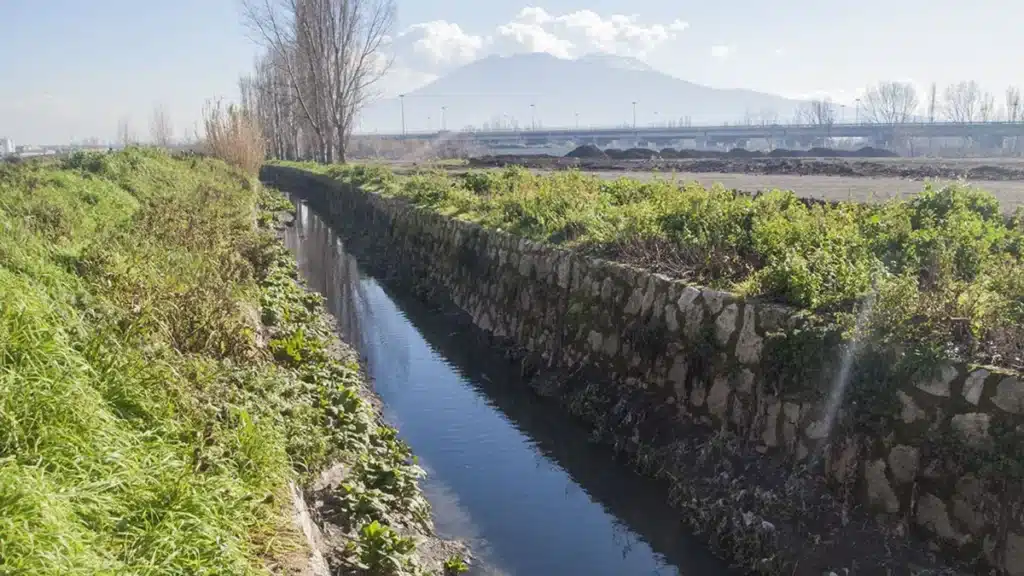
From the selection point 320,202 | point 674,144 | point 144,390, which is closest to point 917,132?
point 674,144

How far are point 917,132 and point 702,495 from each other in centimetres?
9864

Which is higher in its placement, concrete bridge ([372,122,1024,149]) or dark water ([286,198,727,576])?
concrete bridge ([372,122,1024,149])

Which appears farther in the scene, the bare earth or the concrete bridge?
the concrete bridge

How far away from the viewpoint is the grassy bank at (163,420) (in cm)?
347

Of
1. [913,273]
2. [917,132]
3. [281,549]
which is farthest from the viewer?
[917,132]

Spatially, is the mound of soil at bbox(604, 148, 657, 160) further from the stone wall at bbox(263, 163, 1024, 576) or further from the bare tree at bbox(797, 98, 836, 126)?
the bare tree at bbox(797, 98, 836, 126)

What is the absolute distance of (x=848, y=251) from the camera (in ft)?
26.0

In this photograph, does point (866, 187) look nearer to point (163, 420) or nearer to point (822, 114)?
point (163, 420)

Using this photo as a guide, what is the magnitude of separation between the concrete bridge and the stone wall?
81.2 m

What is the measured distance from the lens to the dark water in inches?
280

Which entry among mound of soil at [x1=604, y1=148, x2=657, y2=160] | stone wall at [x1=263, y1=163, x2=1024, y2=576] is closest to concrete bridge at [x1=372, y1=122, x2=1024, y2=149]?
mound of soil at [x1=604, y1=148, x2=657, y2=160]

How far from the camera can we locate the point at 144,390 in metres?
4.80

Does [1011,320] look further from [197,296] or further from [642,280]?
[197,296]

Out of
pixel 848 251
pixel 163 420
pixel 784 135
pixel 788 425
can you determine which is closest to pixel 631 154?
pixel 848 251
